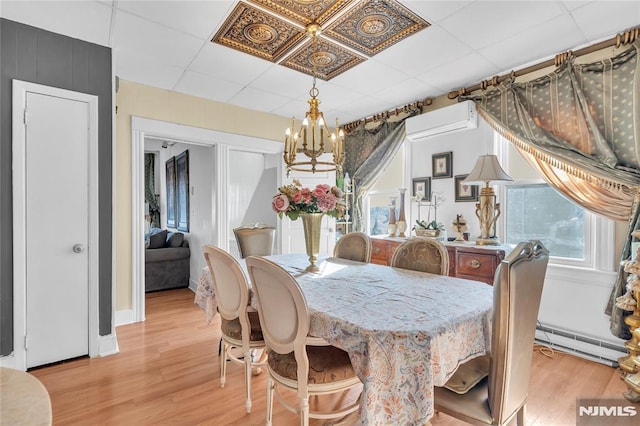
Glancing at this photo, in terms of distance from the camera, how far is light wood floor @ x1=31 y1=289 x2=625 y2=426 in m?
1.87

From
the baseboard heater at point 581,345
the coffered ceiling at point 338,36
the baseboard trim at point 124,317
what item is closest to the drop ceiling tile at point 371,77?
the coffered ceiling at point 338,36

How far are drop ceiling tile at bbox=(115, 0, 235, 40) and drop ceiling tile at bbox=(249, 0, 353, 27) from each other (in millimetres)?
271

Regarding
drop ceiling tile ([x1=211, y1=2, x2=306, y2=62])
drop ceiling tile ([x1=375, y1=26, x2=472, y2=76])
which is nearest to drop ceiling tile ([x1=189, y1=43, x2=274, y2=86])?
drop ceiling tile ([x1=211, y1=2, x2=306, y2=62])

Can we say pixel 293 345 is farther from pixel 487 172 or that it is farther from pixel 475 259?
pixel 487 172

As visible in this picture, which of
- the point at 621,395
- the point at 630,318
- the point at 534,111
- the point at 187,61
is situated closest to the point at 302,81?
the point at 187,61

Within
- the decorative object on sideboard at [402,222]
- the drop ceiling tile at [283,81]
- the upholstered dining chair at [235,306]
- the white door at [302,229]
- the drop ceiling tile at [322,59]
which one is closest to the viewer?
the upholstered dining chair at [235,306]

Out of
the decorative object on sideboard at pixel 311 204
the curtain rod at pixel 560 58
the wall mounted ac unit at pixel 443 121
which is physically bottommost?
the decorative object on sideboard at pixel 311 204

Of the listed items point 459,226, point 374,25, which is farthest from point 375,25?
point 459,226

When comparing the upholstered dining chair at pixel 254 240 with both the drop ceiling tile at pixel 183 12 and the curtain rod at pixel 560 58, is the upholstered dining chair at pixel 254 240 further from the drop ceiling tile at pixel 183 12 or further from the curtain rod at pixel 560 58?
the curtain rod at pixel 560 58

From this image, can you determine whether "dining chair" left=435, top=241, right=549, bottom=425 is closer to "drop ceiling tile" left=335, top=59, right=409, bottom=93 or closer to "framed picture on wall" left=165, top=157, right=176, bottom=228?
"drop ceiling tile" left=335, top=59, right=409, bottom=93

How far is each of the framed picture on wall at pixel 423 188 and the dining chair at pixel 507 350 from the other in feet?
8.00

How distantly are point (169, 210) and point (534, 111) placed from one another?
596cm

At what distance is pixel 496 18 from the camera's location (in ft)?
7.25

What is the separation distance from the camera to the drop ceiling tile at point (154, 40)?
2310 millimetres
